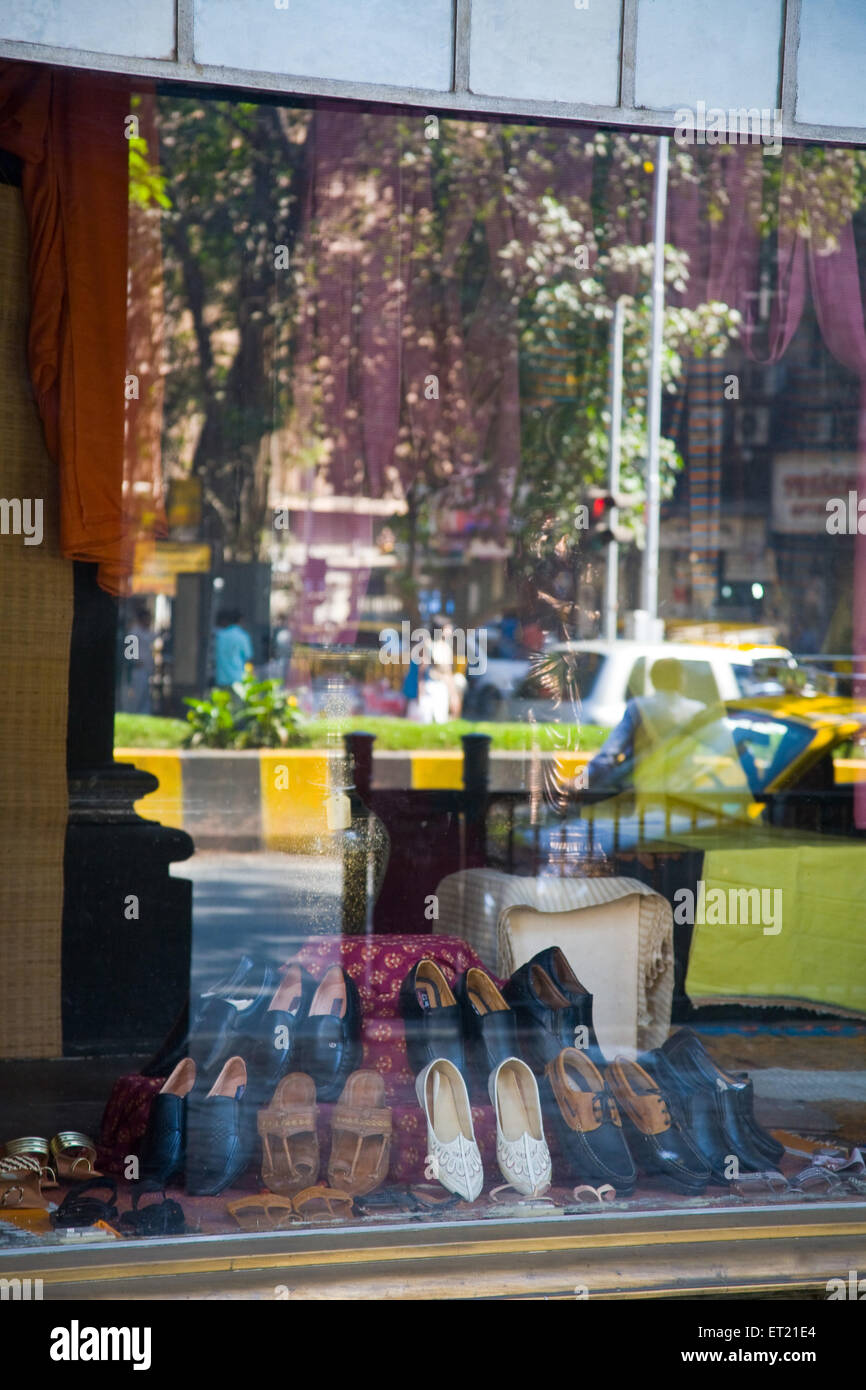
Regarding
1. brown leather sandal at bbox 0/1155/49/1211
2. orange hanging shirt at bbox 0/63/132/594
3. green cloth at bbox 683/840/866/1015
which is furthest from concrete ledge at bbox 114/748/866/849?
brown leather sandal at bbox 0/1155/49/1211

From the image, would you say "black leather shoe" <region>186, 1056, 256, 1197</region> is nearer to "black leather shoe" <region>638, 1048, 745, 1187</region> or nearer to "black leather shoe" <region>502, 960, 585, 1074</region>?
"black leather shoe" <region>502, 960, 585, 1074</region>

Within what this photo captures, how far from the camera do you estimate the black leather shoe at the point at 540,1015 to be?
3.20m

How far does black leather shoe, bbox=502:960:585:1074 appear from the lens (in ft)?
10.5

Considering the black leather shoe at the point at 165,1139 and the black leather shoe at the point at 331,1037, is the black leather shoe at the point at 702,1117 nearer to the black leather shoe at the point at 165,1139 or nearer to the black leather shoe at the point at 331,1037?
the black leather shoe at the point at 331,1037

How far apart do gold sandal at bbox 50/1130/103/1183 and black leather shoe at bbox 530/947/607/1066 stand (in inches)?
47.5

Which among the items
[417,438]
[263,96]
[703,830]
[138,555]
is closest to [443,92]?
[263,96]

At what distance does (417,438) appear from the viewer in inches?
181

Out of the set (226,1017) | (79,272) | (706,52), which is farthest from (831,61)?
(226,1017)

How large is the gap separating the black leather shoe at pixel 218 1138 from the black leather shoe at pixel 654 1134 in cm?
90

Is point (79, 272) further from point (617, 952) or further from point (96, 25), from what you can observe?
point (617, 952)

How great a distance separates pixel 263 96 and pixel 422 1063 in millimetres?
2639

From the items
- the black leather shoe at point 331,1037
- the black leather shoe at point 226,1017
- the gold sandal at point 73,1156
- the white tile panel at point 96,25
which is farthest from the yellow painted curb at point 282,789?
the white tile panel at point 96,25

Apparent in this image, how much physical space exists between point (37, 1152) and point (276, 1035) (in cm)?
62
